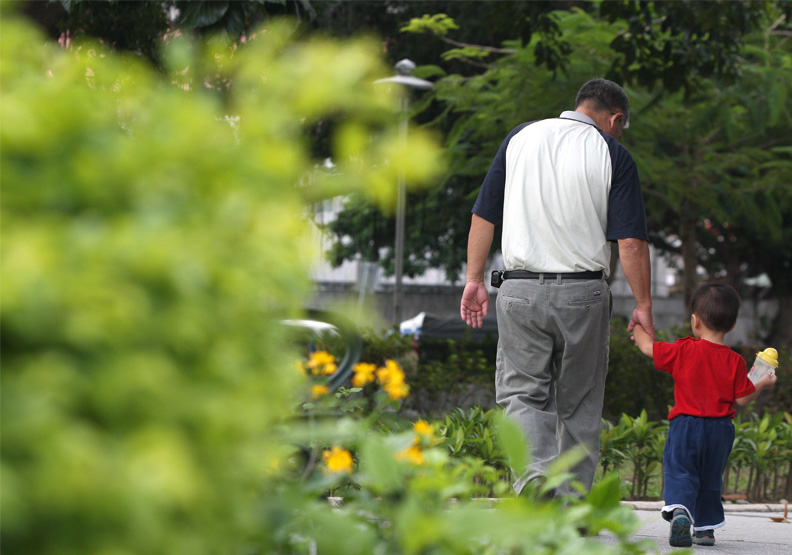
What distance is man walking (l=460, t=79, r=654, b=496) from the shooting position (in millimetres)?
3859

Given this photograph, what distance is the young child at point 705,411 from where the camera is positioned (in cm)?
420

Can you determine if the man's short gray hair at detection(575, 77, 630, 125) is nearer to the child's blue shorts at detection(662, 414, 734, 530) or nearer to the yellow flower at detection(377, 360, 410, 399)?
the child's blue shorts at detection(662, 414, 734, 530)

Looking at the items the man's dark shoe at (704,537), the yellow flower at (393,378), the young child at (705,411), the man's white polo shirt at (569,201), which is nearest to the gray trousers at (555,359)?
the man's white polo shirt at (569,201)

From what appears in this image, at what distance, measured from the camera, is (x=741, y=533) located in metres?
4.57

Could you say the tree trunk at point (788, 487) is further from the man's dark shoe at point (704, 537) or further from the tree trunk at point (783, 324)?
the tree trunk at point (783, 324)

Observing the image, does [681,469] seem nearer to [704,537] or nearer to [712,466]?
[712,466]

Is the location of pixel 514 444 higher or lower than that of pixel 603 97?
lower

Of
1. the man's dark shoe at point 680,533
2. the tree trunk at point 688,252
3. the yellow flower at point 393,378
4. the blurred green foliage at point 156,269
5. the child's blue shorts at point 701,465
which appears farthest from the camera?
the tree trunk at point 688,252

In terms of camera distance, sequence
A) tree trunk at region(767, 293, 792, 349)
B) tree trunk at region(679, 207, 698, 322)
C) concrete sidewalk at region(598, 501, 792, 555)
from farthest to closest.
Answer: tree trunk at region(767, 293, 792, 349) → tree trunk at region(679, 207, 698, 322) → concrete sidewalk at region(598, 501, 792, 555)

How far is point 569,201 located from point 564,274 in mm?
322

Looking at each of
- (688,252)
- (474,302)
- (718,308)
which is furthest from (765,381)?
(688,252)

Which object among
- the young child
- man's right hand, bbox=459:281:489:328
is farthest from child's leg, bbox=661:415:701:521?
man's right hand, bbox=459:281:489:328

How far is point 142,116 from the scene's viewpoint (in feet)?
4.19

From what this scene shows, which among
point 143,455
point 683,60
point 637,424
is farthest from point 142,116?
point 683,60
